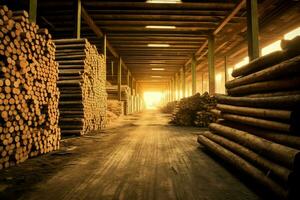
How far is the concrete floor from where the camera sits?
99.0 inches

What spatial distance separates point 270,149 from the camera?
258cm

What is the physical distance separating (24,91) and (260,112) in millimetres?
4427

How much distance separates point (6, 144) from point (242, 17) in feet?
39.2

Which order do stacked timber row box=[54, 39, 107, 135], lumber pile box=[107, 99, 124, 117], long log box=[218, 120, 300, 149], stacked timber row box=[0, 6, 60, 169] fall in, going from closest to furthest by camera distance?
long log box=[218, 120, 300, 149]
stacked timber row box=[0, 6, 60, 169]
stacked timber row box=[54, 39, 107, 135]
lumber pile box=[107, 99, 124, 117]

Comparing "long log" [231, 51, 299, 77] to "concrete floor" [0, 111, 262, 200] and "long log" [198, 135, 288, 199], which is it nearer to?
"long log" [198, 135, 288, 199]

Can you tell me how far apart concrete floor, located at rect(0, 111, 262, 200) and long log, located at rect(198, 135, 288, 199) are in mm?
182

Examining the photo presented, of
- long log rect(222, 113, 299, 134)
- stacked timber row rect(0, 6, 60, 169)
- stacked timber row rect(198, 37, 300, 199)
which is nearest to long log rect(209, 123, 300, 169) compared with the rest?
stacked timber row rect(198, 37, 300, 199)

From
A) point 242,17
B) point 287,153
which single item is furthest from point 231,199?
point 242,17

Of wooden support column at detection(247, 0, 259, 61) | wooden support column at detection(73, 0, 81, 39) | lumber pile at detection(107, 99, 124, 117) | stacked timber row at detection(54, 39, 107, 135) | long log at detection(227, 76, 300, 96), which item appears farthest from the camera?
lumber pile at detection(107, 99, 124, 117)

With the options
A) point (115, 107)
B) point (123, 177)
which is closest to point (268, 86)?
point (123, 177)

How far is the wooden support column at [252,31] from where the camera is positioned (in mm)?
7877

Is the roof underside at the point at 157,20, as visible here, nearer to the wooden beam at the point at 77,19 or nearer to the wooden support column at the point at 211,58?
the wooden beam at the point at 77,19

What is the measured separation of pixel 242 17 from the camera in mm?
11172

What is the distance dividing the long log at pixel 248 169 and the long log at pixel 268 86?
121 centimetres
